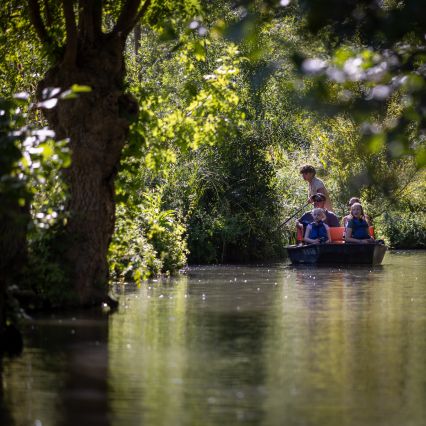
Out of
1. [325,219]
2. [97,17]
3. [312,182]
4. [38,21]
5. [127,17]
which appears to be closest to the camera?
[97,17]

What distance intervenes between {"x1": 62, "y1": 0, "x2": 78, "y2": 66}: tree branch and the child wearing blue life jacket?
15318mm

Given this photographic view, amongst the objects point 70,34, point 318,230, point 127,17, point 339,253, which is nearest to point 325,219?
point 318,230

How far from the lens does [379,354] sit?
1072 cm

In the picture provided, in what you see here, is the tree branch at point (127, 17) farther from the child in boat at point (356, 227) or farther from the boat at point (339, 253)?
the child in boat at point (356, 227)

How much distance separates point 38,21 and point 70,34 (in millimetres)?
1385

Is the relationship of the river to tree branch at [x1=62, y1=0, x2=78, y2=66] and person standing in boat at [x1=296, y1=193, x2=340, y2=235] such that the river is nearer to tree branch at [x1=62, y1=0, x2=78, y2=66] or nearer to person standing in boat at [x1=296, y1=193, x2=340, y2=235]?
tree branch at [x1=62, y1=0, x2=78, y2=66]

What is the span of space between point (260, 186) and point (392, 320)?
61.9 ft

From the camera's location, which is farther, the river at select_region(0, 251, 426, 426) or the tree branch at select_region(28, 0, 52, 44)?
the tree branch at select_region(28, 0, 52, 44)

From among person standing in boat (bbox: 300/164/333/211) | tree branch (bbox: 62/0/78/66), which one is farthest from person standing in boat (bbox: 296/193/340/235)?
tree branch (bbox: 62/0/78/66)

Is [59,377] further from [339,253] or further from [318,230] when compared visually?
[318,230]

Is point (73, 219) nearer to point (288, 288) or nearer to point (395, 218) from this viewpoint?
point (288, 288)

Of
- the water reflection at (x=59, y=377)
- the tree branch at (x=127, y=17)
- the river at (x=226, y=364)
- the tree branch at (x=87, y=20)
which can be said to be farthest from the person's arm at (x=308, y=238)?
the water reflection at (x=59, y=377)

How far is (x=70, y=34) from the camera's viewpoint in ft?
49.3

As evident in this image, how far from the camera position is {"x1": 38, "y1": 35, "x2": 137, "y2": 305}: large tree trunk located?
1519 cm
